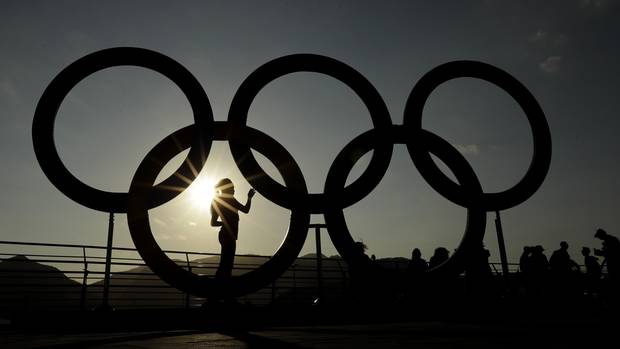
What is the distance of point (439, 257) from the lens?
9852 mm

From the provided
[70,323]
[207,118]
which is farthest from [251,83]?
[70,323]

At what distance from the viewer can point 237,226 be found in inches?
298

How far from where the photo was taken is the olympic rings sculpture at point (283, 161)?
794cm

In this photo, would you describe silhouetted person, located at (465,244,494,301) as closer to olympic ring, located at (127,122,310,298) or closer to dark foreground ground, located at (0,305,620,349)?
dark foreground ground, located at (0,305,620,349)

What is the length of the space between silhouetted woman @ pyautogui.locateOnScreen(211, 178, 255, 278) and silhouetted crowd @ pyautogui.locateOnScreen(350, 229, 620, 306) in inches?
109

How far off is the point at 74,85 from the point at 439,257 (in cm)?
895

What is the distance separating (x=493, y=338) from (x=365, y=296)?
14.4 feet

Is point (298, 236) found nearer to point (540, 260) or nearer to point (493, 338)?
point (493, 338)

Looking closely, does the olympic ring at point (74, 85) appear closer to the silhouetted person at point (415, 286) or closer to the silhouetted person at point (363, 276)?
the silhouetted person at point (363, 276)

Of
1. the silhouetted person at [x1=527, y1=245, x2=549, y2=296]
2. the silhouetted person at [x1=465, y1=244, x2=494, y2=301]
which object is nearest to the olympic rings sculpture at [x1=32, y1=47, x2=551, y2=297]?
the silhouetted person at [x1=465, y1=244, x2=494, y2=301]

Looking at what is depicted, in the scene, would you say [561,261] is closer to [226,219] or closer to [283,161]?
[283,161]

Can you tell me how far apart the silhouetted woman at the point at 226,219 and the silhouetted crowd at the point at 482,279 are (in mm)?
2761

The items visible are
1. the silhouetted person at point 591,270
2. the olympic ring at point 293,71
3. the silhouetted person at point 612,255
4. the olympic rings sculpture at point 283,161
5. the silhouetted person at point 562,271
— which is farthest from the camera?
the silhouetted person at point 591,270

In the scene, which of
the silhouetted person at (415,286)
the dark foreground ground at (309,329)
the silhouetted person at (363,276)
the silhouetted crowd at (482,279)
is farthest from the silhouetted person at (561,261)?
the silhouetted person at (363,276)
